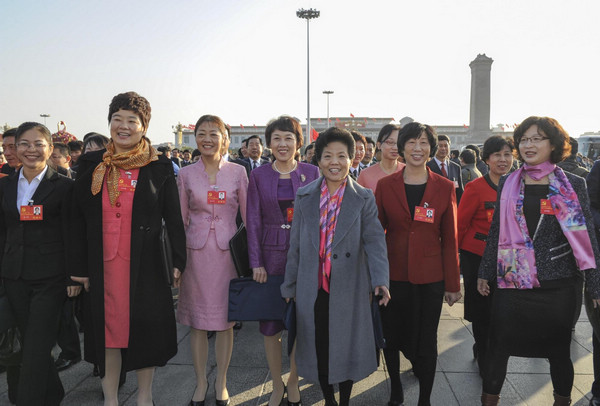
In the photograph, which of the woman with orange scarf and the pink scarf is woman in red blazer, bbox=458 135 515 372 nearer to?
the pink scarf

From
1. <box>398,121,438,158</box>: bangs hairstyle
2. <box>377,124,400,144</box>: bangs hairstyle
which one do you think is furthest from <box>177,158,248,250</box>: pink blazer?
<box>377,124,400,144</box>: bangs hairstyle

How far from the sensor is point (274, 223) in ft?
9.95

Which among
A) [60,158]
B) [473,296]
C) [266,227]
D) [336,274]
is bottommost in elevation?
[473,296]

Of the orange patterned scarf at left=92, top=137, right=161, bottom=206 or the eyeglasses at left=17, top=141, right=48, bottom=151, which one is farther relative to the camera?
the eyeglasses at left=17, top=141, right=48, bottom=151

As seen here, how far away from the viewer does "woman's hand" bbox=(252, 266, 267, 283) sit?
2.97m

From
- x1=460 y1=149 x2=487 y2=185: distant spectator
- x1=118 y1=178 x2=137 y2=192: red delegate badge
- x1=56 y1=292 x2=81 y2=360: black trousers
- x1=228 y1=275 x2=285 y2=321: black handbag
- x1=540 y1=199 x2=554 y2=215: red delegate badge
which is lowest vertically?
x1=56 y1=292 x2=81 y2=360: black trousers

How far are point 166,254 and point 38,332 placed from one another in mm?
989

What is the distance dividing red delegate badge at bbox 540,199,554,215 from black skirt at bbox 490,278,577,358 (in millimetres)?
434

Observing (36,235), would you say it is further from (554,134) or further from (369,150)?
(369,150)

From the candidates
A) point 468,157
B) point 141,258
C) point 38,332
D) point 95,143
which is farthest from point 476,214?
point 95,143

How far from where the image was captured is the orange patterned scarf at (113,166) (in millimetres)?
2777

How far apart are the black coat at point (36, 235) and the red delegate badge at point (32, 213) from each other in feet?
0.08

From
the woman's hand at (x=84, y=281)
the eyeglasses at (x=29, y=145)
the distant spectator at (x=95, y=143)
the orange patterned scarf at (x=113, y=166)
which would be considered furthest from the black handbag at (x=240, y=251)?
the distant spectator at (x=95, y=143)

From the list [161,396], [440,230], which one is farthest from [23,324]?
[440,230]
